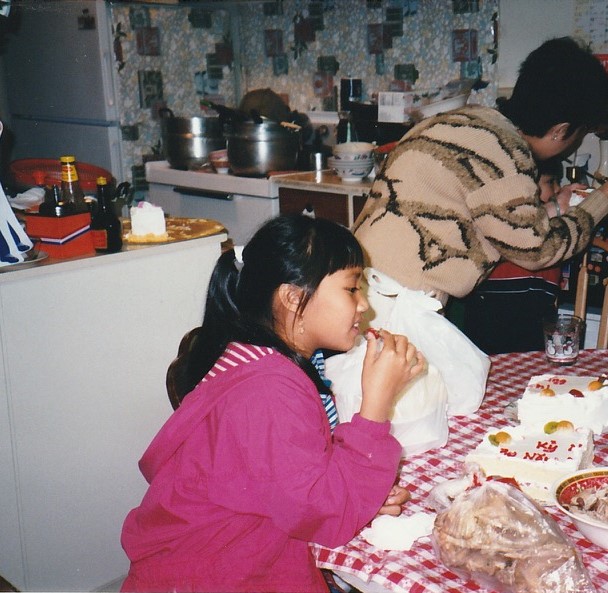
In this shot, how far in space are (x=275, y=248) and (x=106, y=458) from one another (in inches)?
46.8

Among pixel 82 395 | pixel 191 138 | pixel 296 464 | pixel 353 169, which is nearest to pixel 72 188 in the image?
pixel 82 395

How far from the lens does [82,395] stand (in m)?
2.04

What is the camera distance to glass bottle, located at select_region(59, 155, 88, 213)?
203 cm

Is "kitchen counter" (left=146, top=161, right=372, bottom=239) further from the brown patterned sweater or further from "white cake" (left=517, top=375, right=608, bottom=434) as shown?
"white cake" (left=517, top=375, right=608, bottom=434)

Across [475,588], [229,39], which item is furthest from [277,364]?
[229,39]

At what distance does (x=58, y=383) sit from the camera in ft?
6.53

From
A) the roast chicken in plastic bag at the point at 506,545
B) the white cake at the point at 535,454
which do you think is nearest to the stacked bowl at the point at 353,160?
the white cake at the point at 535,454

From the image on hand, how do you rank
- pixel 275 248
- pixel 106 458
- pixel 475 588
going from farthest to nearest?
pixel 106 458
pixel 275 248
pixel 475 588

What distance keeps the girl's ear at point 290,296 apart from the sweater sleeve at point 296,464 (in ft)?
0.49

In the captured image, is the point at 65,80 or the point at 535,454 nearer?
the point at 535,454

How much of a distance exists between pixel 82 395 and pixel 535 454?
1.29 metres

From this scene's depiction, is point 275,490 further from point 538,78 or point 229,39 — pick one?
point 229,39

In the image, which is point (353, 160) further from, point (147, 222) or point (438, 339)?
point (438, 339)

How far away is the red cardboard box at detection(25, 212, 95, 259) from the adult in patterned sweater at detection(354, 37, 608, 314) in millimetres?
754
